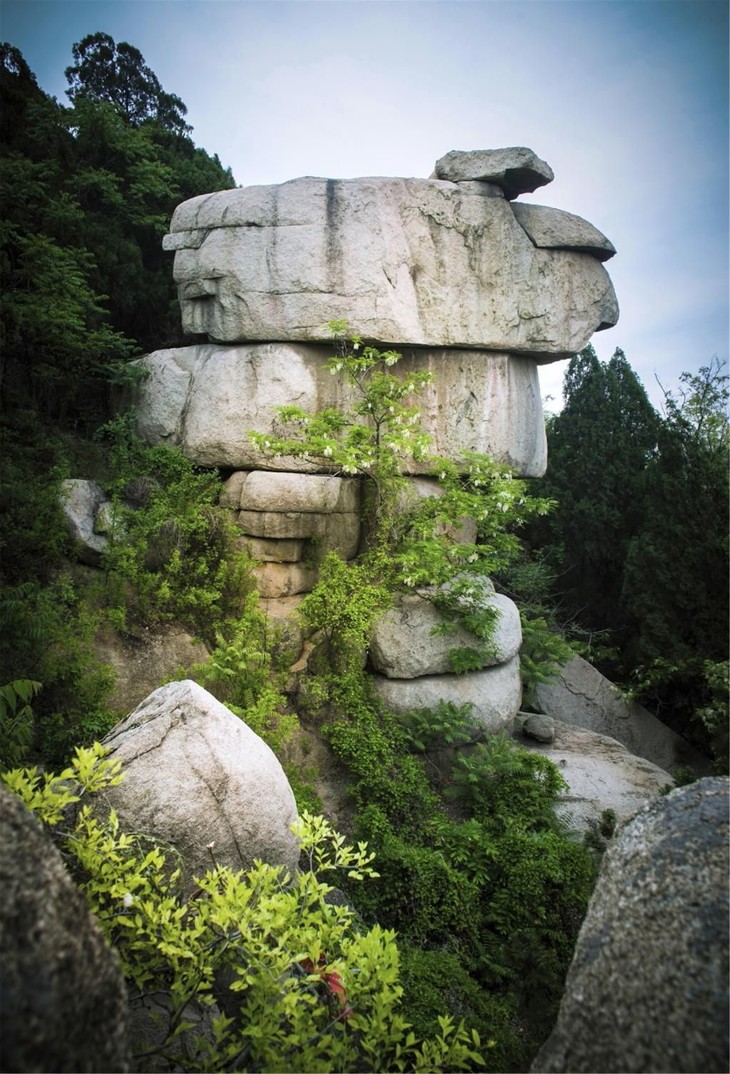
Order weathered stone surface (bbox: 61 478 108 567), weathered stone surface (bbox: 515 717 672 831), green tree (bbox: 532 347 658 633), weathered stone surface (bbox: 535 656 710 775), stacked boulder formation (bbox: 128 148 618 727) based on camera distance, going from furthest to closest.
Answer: green tree (bbox: 532 347 658 633) → weathered stone surface (bbox: 535 656 710 775) → stacked boulder formation (bbox: 128 148 618 727) → weathered stone surface (bbox: 61 478 108 567) → weathered stone surface (bbox: 515 717 672 831)

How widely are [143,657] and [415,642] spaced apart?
147 inches

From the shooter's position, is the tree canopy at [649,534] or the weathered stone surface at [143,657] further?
the tree canopy at [649,534]

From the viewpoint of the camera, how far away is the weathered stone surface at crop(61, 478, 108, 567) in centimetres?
840

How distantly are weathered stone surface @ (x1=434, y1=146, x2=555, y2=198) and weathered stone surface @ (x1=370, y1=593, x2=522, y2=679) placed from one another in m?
6.80

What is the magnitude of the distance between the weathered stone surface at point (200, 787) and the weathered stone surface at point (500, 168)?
936 centimetres

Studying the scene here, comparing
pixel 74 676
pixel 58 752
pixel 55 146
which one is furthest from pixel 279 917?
pixel 55 146

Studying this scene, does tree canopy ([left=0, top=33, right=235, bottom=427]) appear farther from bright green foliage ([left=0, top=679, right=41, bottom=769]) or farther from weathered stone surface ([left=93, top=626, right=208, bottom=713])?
bright green foliage ([left=0, top=679, right=41, bottom=769])

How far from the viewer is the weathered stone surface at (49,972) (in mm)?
1642

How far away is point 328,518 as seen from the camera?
977 cm

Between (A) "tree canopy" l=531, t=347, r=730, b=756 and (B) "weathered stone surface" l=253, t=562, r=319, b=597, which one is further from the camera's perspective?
(A) "tree canopy" l=531, t=347, r=730, b=756

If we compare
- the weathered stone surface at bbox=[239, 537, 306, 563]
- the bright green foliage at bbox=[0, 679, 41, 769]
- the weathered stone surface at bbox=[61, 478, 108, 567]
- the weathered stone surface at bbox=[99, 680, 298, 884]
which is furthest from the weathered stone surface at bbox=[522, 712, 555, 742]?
the bright green foliage at bbox=[0, 679, 41, 769]

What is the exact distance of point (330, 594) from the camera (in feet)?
28.3

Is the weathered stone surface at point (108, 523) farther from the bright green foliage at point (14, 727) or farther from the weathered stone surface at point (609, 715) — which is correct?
the weathered stone surface at point (609, 715)

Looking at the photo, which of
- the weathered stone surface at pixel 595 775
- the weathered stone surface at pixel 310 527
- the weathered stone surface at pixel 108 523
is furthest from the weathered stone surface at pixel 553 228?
the weathered stone surface at pixel 595 775
